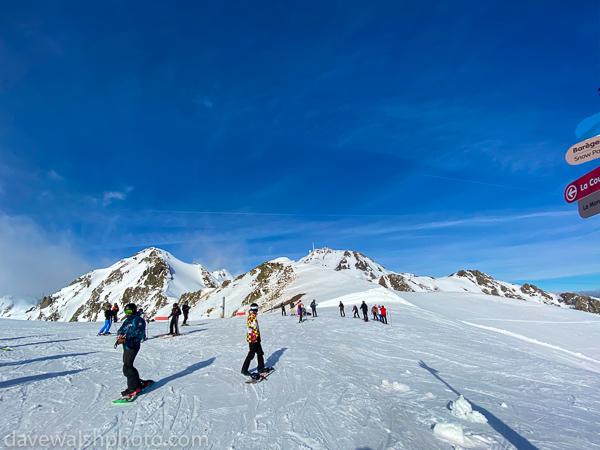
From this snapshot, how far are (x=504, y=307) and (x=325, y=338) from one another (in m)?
40.2

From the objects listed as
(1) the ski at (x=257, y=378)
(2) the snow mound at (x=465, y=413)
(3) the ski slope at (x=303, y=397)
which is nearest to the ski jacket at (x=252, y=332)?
(1) the ski at (x=257, y=378)

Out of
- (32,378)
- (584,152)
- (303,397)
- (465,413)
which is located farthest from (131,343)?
(584,152)

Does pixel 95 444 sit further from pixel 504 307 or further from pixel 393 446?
pixel 504 307

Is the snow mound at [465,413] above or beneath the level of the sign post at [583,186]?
beneath

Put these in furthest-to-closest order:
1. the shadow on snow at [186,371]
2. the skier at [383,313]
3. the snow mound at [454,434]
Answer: the skier at [383,313] < the shadow on snow at [186,371] < the snow mound at [454,434]

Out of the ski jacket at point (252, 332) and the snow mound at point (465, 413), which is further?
the ski jacket at point (252, 332)

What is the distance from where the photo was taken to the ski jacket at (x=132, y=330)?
696cm

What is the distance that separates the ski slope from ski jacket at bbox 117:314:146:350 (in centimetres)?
133

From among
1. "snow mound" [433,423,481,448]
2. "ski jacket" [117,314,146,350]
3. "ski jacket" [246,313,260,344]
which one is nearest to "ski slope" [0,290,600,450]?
"snow mound" [433,423,481,448]

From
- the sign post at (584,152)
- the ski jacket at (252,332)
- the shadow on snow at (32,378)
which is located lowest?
the shadow on snow at (32,378)

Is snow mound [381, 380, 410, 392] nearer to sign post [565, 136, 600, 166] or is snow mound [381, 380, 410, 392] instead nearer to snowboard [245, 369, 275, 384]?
snowboard [245, 369, 275, 384]

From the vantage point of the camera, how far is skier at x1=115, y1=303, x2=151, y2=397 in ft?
22.6

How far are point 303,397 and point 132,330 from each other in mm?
4611

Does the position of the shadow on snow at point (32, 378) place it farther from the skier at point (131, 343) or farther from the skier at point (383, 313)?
the skier at point (383, 313)
